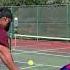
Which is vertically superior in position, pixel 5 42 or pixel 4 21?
pixel 4 21

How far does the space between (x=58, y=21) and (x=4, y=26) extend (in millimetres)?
20453

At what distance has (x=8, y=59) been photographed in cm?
400

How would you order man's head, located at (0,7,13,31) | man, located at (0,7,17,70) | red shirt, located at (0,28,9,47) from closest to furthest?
man, located at (0,7,17,70) < red shirt, located at (0,28,9,47) < man's head, located at (0,7,13,31)

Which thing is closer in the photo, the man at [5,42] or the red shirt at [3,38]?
the man at [5,42]

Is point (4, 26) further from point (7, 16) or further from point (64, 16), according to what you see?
point (64, 16)

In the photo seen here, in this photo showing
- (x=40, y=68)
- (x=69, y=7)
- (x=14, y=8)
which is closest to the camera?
(x=40, y=68)

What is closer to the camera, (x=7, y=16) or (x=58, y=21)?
(x=7, y=16)

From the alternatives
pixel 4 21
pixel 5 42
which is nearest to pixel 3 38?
pixel 5 42

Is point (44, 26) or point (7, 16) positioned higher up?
point (7, 16)

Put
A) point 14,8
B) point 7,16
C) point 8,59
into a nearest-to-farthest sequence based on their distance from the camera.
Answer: point 8,59 < point 7,16 < point 14,8

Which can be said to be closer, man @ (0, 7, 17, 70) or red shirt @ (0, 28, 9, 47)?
man @ (0, 7, 17, 70)

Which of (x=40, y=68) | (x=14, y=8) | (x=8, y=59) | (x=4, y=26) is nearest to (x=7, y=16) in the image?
(x=4, y=26)

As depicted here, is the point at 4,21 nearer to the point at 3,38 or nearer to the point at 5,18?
the point at 5,18

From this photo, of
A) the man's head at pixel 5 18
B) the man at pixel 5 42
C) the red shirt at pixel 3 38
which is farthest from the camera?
the man's head at pixel 5 18
